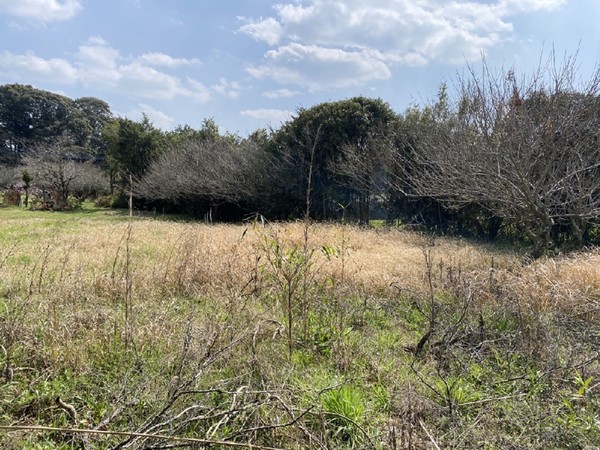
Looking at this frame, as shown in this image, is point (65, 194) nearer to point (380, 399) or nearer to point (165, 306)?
point (165, 306)

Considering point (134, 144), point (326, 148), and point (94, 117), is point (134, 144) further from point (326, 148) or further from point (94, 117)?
point (94, 117)

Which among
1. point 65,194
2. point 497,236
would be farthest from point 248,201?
point 65,194

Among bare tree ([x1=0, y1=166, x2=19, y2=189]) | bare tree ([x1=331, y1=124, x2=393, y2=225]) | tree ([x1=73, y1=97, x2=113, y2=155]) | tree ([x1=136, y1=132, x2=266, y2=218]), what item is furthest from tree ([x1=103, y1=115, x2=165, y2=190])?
tree ([x1=73, y1=97, x2=113, y2=155])

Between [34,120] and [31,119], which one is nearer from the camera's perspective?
[31,119]

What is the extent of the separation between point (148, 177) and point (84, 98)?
4534cm

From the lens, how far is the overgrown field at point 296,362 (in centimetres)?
194

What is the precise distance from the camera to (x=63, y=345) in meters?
2.73

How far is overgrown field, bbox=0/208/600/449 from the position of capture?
1942 millimetres

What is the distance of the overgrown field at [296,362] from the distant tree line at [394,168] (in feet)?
4.35

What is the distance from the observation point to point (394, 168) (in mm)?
12180

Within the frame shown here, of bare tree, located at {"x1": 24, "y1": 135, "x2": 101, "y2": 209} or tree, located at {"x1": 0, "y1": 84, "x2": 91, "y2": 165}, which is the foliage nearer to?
tree, located at {"x1": 0, "y1": 84, "x2": 91, "y2": 165}

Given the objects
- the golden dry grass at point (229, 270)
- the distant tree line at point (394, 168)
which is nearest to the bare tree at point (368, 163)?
the distant tree line at point (394, 168)

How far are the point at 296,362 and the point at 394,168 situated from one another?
10.3 metres

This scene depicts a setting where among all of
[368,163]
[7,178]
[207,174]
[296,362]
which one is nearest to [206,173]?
[207,174]
